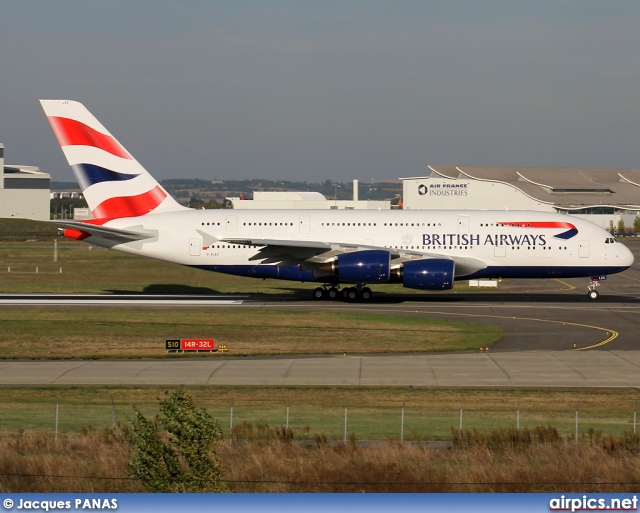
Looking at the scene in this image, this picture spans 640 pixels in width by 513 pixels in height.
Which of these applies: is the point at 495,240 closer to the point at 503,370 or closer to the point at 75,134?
the point at 503,370

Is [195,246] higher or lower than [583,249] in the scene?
lower

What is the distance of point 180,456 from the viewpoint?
1563 cm

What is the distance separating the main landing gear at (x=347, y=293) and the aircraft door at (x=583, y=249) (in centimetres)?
1249

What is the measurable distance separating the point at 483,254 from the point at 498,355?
17373 millimetres

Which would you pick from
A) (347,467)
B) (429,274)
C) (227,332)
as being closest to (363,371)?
(227,332)

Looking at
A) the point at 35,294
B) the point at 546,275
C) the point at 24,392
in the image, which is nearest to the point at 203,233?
the point at 35,294

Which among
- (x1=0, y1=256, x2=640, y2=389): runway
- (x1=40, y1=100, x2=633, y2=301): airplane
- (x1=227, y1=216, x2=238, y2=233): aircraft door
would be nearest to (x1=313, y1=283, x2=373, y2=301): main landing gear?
(x1=40, y1=100, x2=633, y2=301): airplane

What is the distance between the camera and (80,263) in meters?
68.4

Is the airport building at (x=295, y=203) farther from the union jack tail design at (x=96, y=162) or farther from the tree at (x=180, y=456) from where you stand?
A: the tree at (x=180, y=456)

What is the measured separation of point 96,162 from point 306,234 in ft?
43.2

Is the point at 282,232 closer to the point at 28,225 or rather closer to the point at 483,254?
the point at 483,254

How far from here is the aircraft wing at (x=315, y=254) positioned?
48031 millimetres

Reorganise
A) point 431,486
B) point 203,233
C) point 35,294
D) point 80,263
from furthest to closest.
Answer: point 80,263 → point 35,294 → point 203,233 → point 431,486

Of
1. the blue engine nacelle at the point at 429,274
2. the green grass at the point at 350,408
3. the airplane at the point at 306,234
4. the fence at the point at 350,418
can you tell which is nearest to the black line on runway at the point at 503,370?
the green grass at the point at 350,408
